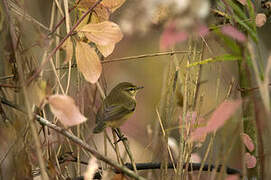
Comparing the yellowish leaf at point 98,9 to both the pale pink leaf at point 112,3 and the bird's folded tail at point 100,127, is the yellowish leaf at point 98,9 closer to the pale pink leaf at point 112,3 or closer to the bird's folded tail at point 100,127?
the pale pink leaf at point 112,3

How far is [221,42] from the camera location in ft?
3.42

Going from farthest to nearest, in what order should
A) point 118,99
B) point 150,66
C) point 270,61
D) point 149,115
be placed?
point 150,66 < point 149,115 < point 118,99 < point 270,61

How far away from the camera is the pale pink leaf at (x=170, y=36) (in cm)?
54

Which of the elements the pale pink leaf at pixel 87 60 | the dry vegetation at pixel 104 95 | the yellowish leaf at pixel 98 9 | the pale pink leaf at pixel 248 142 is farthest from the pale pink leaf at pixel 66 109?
the pale pink leaf at pixel 248 142

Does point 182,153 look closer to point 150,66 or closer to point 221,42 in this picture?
point 221,42

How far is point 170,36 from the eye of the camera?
0.56m

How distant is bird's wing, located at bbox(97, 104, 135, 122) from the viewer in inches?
58.2

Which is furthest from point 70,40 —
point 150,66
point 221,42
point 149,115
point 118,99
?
point 150,66

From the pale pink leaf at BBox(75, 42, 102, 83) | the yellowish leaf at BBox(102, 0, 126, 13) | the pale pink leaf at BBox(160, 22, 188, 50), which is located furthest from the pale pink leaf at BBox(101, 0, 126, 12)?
the pale pink leaf at BBox(160, 22, 188, 50)

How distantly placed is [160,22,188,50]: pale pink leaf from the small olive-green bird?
852 millimetres

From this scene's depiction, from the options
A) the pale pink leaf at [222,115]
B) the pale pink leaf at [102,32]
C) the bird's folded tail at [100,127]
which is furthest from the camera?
the bird's folded tail at [100,127]

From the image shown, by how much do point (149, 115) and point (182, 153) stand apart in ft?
6.03

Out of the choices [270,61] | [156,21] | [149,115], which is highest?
[156,21]

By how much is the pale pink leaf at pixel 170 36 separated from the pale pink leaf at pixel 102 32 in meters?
0.16
